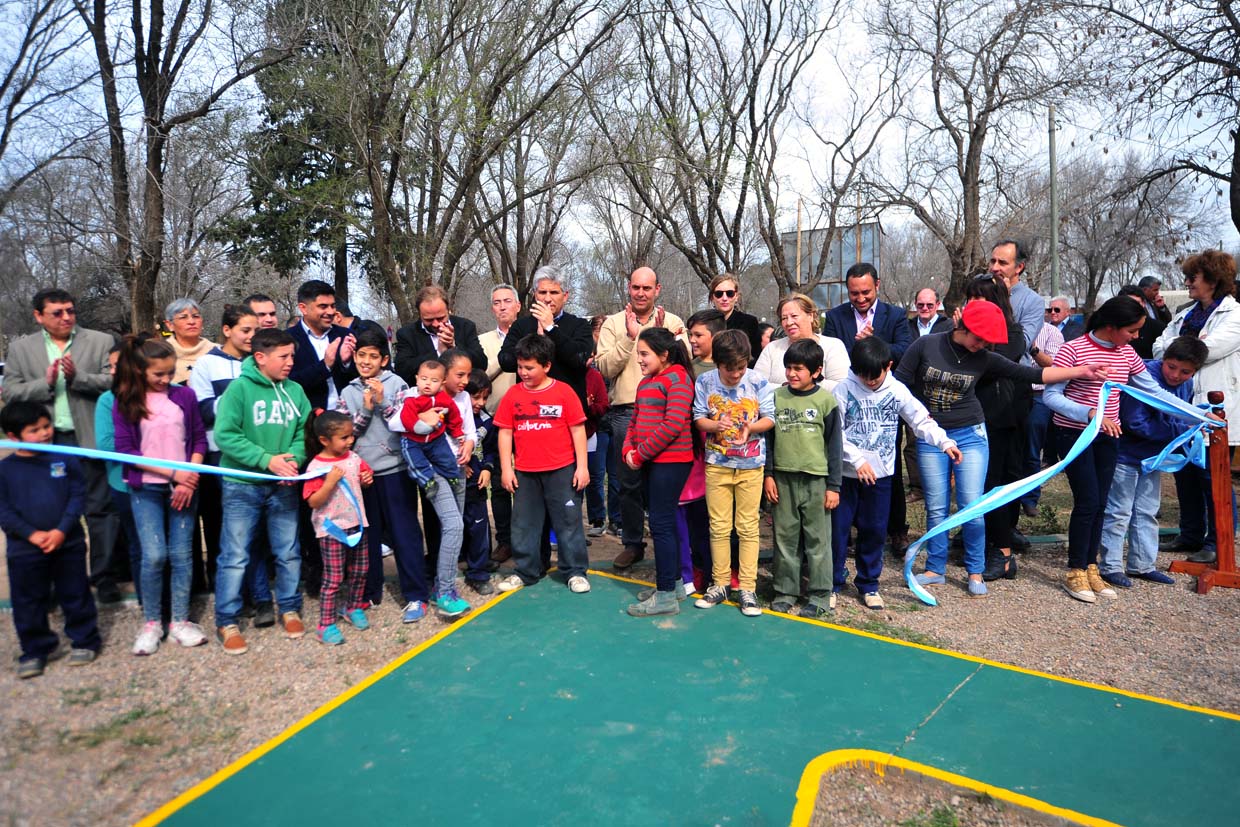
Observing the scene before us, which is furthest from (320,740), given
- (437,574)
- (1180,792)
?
(1180,792)

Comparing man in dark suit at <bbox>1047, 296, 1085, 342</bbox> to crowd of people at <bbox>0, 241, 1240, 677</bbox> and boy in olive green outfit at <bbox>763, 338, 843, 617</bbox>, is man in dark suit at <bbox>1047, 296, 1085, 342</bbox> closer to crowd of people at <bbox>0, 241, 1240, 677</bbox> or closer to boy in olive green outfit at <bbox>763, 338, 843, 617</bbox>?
crowd of people at <bbox>0, 241, 1240, 677</bbox>

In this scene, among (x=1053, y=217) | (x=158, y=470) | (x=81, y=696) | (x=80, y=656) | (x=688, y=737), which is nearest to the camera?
(x=688, y=737)

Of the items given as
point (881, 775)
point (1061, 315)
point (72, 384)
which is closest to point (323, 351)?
point (72, 384)

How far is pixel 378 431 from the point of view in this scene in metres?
4.48

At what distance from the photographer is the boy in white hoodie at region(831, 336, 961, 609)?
14.8ft

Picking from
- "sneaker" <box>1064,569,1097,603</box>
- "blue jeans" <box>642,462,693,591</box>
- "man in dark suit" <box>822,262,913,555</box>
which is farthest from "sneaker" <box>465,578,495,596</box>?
"sneaker" <box>1064,569,1097,603</box>

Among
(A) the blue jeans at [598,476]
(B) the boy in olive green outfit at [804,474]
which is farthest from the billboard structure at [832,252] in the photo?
(B) the boy in olive green outfit at [804,474]

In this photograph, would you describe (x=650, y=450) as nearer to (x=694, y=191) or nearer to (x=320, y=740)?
(x=320, y=740)

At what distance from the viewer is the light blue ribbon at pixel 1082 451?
4.46 metres

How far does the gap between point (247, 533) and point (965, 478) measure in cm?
426

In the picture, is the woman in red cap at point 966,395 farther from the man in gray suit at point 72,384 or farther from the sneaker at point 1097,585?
the man in gray suit at point 72,384

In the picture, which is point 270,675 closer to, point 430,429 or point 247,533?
point 247,533

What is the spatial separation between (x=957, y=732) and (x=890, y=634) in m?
1.04

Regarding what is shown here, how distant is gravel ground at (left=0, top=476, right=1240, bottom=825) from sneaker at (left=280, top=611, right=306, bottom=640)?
0.07m
